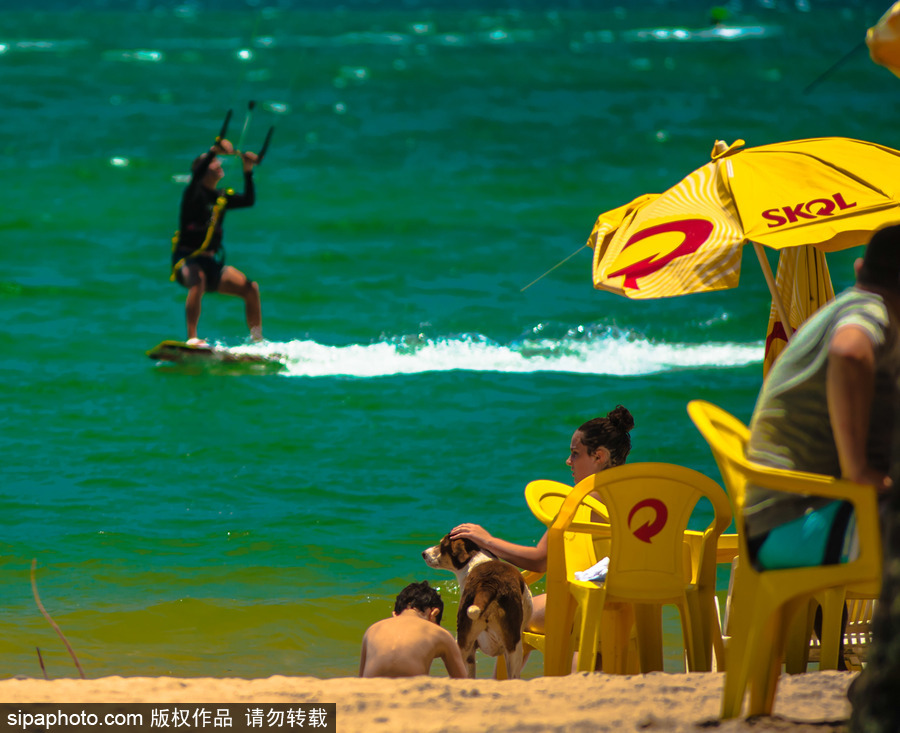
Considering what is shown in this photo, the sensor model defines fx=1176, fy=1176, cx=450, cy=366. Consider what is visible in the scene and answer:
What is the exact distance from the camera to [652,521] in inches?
159

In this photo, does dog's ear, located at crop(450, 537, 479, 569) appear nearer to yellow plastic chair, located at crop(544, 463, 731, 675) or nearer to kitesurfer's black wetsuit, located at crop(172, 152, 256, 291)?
yellow plastic chair, located at crop(544, 463, 731, 675)

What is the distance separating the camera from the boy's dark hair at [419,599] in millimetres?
4672

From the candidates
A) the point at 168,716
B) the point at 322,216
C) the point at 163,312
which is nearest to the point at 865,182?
the point at 168,716

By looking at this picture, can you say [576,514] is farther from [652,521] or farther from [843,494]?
[843,494]

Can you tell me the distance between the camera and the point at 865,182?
440 centimetres

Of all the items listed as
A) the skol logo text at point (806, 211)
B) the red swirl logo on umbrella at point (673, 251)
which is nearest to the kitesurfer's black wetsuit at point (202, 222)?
the red swirl logo on umbrella at point (673, 251)

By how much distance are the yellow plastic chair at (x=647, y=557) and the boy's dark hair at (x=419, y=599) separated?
2.01 ft

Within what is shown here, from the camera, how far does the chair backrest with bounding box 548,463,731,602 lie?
158 inches

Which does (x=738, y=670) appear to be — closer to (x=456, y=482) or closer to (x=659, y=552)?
(x=659, y=552)

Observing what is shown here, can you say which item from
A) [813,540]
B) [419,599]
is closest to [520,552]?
[419,599]

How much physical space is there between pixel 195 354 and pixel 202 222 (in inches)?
75.2

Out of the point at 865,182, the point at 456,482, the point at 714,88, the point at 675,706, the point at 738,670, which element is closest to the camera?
the point at 738,670

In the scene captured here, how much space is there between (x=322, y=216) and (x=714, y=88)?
23.8 m

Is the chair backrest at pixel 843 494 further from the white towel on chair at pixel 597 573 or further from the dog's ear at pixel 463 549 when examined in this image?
the dog's ear at pixel 463 549
